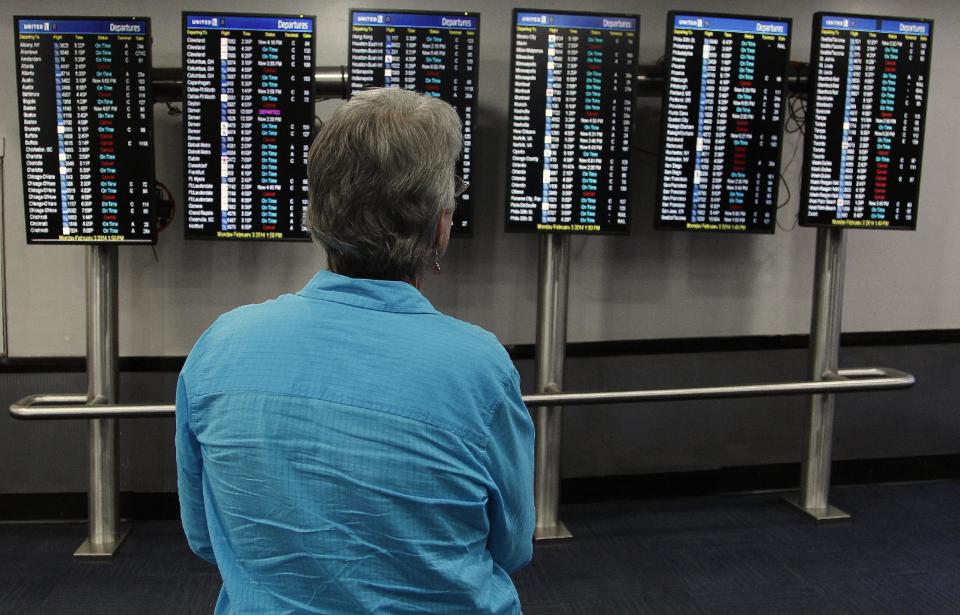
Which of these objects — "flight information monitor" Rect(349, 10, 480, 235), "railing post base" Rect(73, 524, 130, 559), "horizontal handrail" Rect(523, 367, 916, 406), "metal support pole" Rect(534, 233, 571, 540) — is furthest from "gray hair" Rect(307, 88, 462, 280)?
"railing post base" Rect(73, 524, 130, 559)

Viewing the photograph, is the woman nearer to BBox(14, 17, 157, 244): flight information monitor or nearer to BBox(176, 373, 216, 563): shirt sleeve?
BBox(176, 373, 216, 563): shirt sleeve

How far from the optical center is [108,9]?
121 inches

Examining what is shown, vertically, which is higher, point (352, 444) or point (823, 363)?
point (352, 444)

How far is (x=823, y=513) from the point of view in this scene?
334 cm

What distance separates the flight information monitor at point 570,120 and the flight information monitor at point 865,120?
732 mm

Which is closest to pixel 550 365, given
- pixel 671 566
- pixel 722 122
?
pixel 671 566

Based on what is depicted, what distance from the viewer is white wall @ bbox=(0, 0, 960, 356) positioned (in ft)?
10.4

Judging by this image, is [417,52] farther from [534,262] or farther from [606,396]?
[606,396]

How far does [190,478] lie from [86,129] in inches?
82.4

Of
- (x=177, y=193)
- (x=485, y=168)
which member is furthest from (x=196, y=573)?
(x=485, y=168)

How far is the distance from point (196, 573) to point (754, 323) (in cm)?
243

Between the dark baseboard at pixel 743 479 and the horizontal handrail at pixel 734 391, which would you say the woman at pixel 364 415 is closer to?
the horizontal handrail at pixel 734 391

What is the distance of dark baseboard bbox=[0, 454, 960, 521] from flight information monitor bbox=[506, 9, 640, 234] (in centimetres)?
119

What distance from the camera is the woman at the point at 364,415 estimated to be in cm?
89
